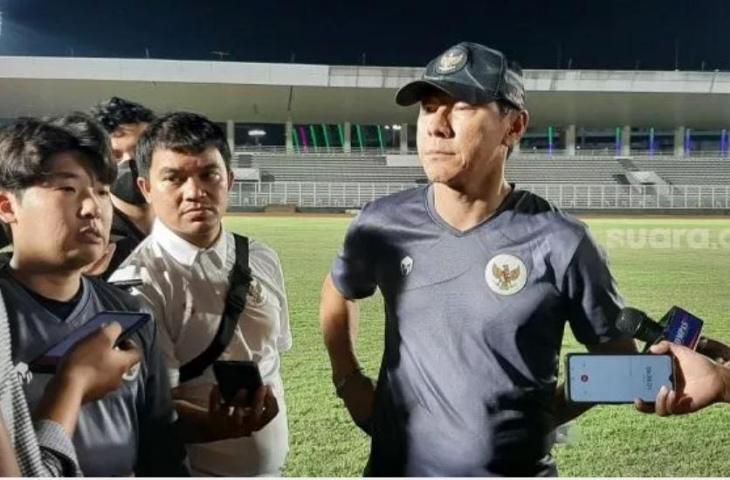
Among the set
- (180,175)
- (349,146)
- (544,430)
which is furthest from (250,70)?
(544,430)

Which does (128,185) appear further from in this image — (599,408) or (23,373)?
(599,408)

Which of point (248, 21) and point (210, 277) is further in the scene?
point (248, 21)

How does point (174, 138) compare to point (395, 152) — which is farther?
point (395, 152)

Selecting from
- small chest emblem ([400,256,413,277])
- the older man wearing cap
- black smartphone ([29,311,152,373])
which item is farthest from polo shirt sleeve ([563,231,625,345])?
black smartphone ([29,311,152,373])

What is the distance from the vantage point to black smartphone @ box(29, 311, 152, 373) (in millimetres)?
1461

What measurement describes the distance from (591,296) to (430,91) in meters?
0.52

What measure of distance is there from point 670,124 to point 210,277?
1235mm

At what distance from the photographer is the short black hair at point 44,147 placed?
1438mm

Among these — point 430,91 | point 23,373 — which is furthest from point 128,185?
point 430,91

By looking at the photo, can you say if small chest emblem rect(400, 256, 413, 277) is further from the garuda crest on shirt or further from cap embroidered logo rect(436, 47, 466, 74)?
cap embroidered logo rect(436, 47, 466, 74)

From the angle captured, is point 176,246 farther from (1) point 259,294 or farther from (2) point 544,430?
(2) point 544,430

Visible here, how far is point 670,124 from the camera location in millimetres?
1964

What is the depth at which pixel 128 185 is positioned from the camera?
159 centimetres

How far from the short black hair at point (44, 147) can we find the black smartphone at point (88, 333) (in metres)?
0.27
